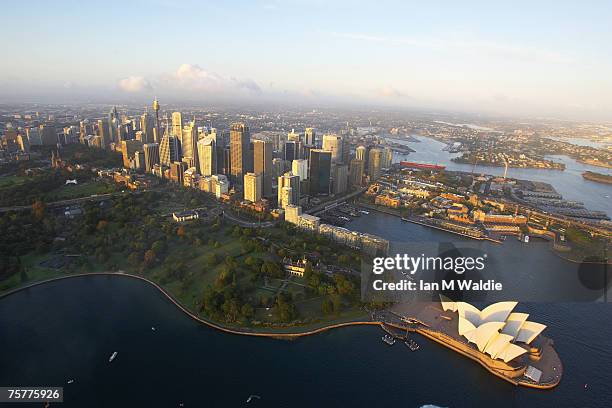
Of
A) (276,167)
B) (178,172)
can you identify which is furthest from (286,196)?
(178,172)

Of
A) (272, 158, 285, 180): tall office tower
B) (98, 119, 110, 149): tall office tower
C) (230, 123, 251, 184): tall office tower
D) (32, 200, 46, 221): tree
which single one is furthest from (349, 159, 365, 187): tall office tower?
(98, 119, 110, 149): tall office tower

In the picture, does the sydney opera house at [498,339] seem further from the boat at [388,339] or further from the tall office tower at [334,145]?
the tall office tower at [334,145]

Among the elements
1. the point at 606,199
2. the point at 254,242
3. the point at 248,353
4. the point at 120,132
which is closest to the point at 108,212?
the point at 254,242

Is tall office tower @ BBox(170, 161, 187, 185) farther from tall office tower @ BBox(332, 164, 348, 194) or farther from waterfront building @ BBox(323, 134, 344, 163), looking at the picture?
waterfront building @ BBox(323, 134, 344, 163)

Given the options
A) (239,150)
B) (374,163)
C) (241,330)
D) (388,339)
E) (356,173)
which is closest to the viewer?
(388,339)

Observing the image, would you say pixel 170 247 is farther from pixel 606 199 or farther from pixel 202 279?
pixel 606 199

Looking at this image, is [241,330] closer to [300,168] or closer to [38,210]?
[38,210]
